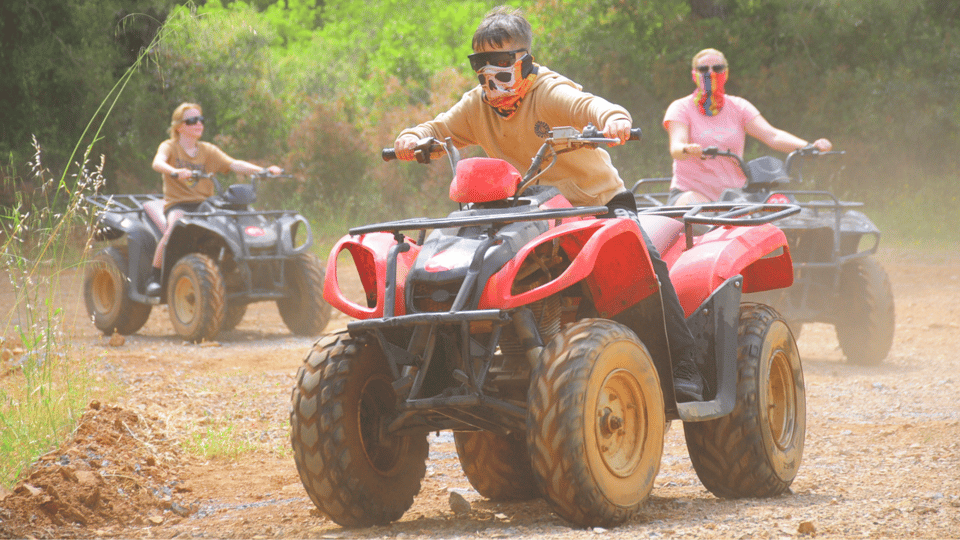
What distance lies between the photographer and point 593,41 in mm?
23297

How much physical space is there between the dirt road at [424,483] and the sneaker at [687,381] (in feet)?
1.38

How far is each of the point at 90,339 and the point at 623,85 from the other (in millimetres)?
13503

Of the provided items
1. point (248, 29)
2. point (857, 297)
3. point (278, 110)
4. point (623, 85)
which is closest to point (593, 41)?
point (623, 85)

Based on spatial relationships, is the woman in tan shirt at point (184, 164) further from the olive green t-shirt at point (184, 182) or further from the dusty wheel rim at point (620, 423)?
the dusty wheel rim at point (620, 423)

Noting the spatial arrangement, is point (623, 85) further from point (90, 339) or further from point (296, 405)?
point (296, 405)

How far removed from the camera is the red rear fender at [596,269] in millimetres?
3719

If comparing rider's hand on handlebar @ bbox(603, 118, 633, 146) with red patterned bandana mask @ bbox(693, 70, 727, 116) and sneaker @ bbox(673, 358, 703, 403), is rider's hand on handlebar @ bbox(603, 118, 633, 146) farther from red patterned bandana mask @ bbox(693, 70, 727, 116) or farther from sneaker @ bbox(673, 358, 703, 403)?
red patterned bandana mask @ bbox(693, 70, 727, 116)

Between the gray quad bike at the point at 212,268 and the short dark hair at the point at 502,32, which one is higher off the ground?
the short dark hair at the point at 502,32

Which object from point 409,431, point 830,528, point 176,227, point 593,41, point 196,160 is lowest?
point 830,528

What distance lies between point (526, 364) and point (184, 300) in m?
7.94

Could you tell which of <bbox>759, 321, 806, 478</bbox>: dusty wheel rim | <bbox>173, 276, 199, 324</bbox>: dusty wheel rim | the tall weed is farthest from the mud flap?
<bbox>173, 276, 199, 324</bbox>: dusty wheel rim

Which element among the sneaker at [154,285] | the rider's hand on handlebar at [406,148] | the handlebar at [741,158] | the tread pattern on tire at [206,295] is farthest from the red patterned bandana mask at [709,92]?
the sneaker at [154,285]

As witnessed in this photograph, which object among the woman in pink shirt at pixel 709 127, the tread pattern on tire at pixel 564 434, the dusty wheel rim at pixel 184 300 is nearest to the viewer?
the tread pattern on tire at pixel 564 434

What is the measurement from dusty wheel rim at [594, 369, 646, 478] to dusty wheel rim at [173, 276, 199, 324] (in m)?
8.12
